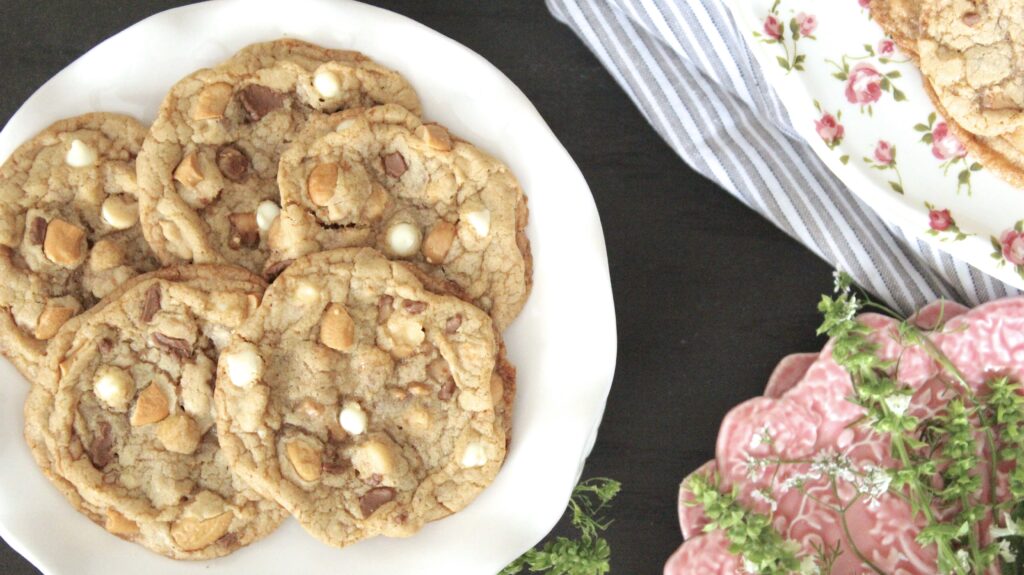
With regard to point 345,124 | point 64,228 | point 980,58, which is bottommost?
point 980,58

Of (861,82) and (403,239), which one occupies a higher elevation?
(403,239)

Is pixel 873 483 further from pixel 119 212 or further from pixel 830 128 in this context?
pixel 119 212

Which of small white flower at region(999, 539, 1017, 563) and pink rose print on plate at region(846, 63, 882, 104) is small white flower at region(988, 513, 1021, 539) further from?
pink rose print on plate at region(846, 63, 882, 104)

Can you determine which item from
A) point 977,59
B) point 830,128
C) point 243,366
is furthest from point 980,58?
point 243,366

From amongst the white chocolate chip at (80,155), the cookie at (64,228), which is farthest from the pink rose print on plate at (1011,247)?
the white chocolate chip at (80,155)

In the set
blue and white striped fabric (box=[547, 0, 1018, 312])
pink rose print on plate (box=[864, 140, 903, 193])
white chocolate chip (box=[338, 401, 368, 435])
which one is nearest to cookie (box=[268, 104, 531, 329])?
white chocolate chip (box=[338, 401, 368, 435])

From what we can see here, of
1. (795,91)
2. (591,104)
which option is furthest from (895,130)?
(591,104)
